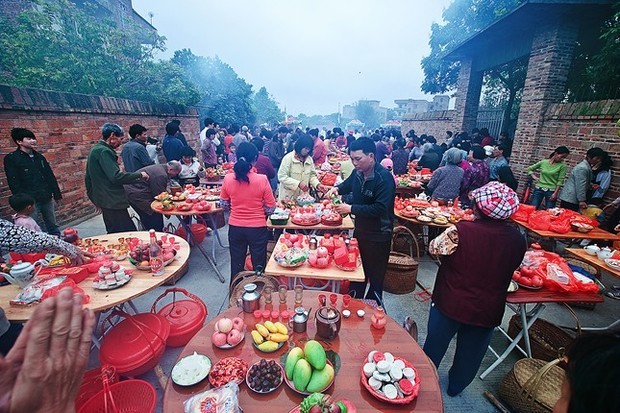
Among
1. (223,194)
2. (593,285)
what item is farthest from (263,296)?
(593,285)

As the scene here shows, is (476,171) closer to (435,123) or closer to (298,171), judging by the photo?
(298,171)

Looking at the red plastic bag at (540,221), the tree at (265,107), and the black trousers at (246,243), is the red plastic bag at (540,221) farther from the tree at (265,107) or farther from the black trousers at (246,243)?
the tree at (265,107)

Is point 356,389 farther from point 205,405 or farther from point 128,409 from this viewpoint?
point 128,409

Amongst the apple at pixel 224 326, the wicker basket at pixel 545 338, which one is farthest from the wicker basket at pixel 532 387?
the apple at pixel 224 326

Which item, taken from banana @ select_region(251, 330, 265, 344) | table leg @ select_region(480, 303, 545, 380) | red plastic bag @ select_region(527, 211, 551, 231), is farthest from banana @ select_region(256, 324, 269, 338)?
red plastic bag @ select_region(527, 211, 551, 231)

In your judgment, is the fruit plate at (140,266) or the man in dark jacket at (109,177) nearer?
the fruit plate at (140,266)

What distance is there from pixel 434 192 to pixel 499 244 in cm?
404

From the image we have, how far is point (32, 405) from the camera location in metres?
0.73

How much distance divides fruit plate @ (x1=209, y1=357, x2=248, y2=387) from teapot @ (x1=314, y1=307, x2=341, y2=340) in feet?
1.84

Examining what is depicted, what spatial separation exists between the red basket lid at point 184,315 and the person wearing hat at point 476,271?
2352 millimetres

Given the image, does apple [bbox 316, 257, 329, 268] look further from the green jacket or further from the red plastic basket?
the green jacket

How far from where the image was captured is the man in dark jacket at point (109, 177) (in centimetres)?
383

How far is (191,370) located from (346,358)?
100cm

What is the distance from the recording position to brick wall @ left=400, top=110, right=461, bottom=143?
13.8 m
